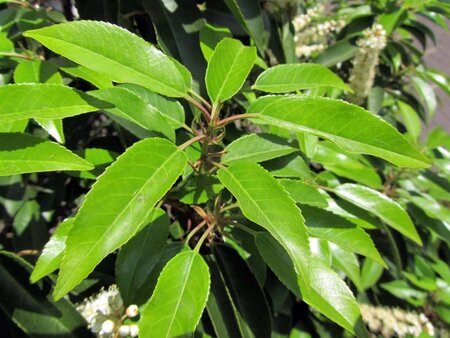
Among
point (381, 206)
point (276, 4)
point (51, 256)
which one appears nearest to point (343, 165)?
point (381, 206)

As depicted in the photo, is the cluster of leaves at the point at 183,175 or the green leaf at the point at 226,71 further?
the green leaf at the point at 226,71

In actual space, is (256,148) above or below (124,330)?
above

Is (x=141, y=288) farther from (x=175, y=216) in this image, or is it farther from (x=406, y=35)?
(x=406, y=35)

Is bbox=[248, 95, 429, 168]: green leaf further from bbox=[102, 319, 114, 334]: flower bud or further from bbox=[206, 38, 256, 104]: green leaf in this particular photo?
bbox=[102, 319, 114, 334]: flower bud

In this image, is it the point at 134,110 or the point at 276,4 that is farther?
the point at 276,4

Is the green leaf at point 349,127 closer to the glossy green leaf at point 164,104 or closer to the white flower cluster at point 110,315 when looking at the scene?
the glossy green leaf at point 164,104

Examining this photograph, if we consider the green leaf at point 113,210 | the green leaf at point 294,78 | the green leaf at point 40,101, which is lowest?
the green leaf at point 113,210

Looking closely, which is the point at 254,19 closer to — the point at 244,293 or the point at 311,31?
the point at 244,293

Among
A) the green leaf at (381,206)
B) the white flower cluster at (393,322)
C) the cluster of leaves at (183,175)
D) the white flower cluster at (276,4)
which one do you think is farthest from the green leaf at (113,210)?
the white flower cluster at (393,322)
